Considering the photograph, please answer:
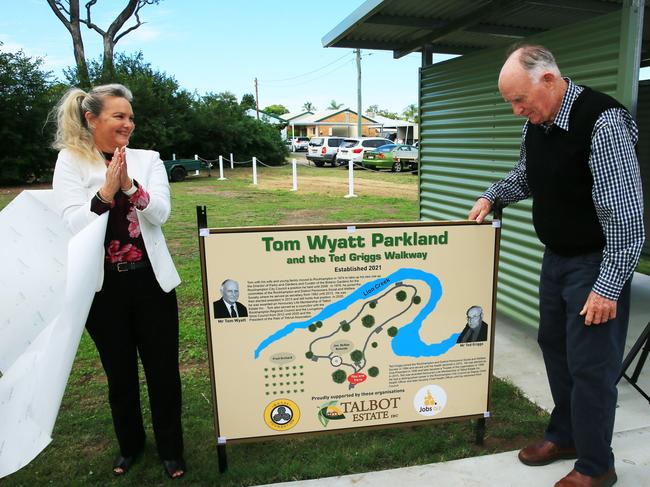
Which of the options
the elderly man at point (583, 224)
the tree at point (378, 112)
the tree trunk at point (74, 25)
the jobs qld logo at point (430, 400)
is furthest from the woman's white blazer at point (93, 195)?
the tree at point (378, 112)

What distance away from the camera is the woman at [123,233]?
2.47 m

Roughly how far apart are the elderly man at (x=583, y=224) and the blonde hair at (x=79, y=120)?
5.95ft

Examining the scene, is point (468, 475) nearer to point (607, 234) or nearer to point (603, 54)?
point (607, 234)

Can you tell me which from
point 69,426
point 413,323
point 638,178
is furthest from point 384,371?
Result: point 69,426

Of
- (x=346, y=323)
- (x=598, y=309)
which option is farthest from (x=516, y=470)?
(x=346, y=323)

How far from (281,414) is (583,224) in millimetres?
1707

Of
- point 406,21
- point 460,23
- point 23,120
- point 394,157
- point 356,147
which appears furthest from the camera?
point 356,147

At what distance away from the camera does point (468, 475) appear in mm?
2770

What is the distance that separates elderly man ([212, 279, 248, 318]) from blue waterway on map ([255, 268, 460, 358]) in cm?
20

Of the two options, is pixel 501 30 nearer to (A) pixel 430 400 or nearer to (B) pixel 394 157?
(A) pixel 430 400

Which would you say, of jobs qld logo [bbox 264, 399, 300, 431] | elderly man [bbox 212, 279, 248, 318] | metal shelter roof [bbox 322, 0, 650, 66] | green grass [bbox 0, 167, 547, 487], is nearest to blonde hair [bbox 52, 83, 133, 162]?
elderly man [bbox 212, 279, 248, 318]

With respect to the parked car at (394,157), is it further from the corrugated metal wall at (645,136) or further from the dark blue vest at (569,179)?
the dark blue vest at (569,179)

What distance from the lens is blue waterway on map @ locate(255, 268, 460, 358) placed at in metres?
2.67

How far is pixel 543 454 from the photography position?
283 centimetres
